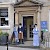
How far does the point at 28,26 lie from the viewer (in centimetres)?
2788

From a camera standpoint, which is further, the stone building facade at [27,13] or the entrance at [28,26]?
the entrance at [28,26]

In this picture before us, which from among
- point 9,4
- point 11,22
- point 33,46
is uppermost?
point 9,4

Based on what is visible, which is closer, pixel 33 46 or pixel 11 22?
pixel 33 46

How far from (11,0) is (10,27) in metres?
2.59

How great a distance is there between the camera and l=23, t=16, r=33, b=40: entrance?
2764cm

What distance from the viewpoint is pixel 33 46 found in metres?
24.1

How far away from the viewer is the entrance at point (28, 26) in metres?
27.6

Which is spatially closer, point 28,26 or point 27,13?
point 27,13

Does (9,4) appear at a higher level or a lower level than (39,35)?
higher

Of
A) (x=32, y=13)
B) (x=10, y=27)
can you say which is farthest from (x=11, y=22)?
(x=32, y=13)

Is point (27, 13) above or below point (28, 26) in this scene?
above

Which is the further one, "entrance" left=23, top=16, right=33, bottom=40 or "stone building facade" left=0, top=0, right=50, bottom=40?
"entrance" left=23, top=16, right=33, bottom=40

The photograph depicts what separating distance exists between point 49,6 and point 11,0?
145 inches

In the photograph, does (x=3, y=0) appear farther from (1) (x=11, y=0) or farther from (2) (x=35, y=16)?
(2) (x=35, y=16)
